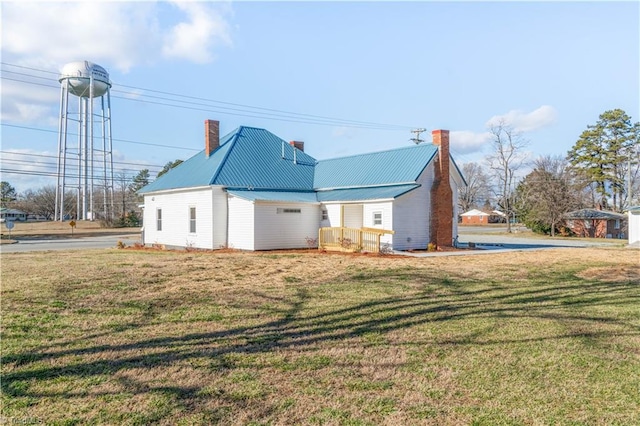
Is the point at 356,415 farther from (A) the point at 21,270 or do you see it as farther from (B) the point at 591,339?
(A) the point at 21,270

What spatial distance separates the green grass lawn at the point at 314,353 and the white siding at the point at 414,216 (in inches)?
406

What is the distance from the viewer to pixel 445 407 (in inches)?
154

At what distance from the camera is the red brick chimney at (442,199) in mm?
21828

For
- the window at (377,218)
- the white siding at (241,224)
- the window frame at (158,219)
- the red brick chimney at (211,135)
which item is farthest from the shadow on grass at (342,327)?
the window frame at (158,219)

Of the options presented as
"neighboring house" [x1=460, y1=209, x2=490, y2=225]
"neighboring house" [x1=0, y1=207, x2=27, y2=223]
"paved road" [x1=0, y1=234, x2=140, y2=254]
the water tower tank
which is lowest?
"paved road" [x1=0, y1=234, x2=140, y2=254]

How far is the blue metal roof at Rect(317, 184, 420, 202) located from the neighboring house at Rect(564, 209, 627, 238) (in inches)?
1098

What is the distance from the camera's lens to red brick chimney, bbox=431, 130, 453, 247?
21.8m

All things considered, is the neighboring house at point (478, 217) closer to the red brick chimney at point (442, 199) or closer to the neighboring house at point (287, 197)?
the neighboring house at point (287, 197)

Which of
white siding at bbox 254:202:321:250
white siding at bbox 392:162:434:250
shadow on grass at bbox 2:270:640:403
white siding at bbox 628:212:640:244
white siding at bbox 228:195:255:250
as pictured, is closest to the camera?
shadow on grass at bbox 2:270:640:403

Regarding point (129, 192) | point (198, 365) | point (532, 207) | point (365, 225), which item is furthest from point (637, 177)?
point (129, 192)

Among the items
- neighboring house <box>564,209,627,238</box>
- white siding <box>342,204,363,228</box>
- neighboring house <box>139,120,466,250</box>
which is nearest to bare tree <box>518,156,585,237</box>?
neighboring house <box>564,209,627,238</box>

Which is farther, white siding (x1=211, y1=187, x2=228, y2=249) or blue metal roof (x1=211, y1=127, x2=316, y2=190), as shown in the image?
blue metal roof (x1=211, y1=127, x2=316, y2=190)

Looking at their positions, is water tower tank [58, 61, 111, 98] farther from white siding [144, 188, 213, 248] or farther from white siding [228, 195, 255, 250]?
white siding [228, 195, 255, 250]

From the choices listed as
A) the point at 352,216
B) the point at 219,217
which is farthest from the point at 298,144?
the point at 219,217
